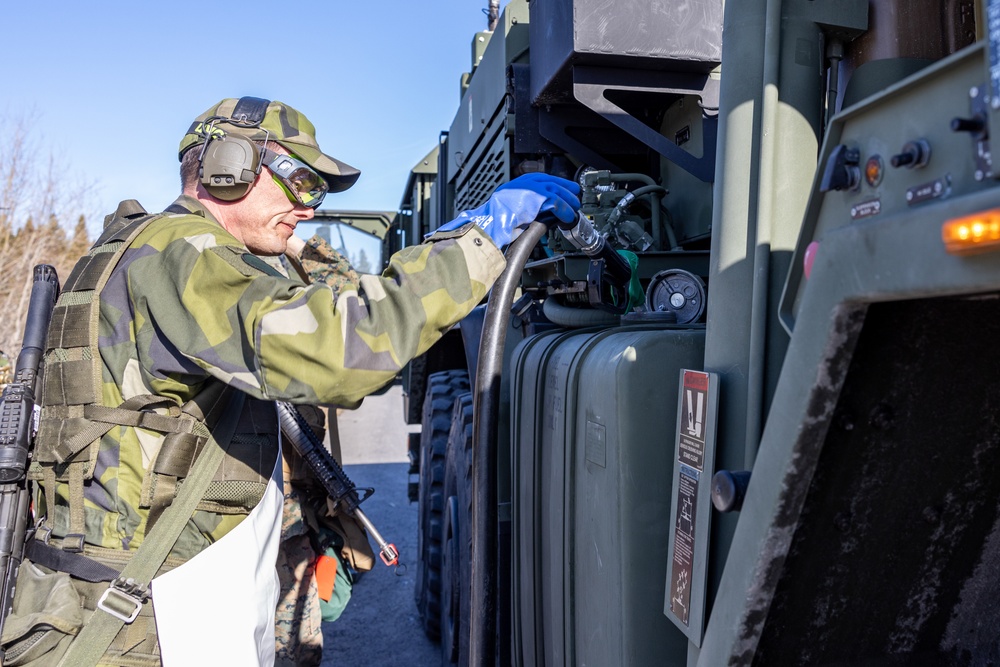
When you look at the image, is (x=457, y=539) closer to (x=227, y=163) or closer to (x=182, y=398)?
(x=182, y=398)

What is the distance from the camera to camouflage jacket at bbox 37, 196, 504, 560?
4.96 ft

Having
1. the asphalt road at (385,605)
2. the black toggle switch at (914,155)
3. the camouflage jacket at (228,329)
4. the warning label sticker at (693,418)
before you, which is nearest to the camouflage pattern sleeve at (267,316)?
the camouflage jacket at (228,329)

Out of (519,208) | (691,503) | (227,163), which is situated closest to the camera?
(691,503)

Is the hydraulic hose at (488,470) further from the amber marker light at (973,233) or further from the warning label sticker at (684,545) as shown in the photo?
the amber marker light at (973,233)

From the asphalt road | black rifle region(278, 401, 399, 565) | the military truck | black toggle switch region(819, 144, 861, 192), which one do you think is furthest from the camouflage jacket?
the asphalt road

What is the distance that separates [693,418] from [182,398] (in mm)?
1092

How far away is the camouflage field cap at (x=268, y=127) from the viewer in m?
1.96

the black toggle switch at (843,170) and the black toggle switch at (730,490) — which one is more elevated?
the black toggle switch at (843,170)

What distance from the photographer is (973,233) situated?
71 cm

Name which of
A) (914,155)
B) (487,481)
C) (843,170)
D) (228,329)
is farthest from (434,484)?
(914,155)

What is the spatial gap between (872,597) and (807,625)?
0.11 meters

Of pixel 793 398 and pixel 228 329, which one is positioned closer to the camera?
pixel 793 398

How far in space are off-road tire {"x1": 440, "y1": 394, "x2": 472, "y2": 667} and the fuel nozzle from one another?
878 mm

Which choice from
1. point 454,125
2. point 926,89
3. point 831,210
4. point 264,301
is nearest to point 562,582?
point 264,301
